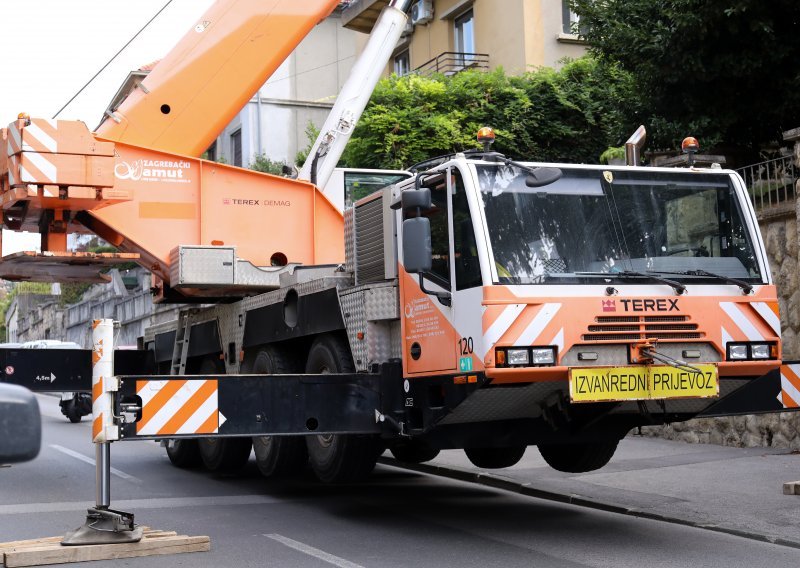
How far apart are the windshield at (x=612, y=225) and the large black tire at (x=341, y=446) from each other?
2.14m

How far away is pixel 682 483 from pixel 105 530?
5965 millimetres

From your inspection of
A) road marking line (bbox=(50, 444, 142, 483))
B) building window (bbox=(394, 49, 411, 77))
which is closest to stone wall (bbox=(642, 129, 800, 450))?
road marking line (bbox=(50, 444, 142, 483))

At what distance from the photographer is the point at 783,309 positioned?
43.3ft

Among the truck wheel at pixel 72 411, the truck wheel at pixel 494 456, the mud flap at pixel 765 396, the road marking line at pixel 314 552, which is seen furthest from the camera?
the truck wheel at pixel 72 411

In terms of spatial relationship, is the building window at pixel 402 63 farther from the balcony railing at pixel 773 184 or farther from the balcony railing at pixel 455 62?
the balcony railing at pixel 773 184

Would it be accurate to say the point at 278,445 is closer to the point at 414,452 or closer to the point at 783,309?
the point at 414,452

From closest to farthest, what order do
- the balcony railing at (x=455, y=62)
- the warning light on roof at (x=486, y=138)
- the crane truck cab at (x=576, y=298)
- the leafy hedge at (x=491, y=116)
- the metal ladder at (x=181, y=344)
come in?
the crane truck cab at (x=576, y=298) → the warning light on roof at (x=486, y=138) → the metal ladder at (x=181, y=344) → the leafy hedge at (x=491, y=116) → the balcony railing at (x=455, y=62)

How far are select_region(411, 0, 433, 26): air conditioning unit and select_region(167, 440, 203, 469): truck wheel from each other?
63.8 ft

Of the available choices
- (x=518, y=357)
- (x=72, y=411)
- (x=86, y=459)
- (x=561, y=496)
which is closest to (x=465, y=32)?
(x=72, y=411)

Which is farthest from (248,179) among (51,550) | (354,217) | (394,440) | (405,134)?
Result: (405,134)

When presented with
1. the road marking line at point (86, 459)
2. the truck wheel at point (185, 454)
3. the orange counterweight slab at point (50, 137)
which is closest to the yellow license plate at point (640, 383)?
the orange counterweight slab at point (50, 137)

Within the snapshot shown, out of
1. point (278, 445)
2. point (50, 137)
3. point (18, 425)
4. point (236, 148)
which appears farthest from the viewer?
point (236, 148)

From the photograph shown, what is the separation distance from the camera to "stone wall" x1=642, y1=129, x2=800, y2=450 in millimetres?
12844

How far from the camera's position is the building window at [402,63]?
32.8m
